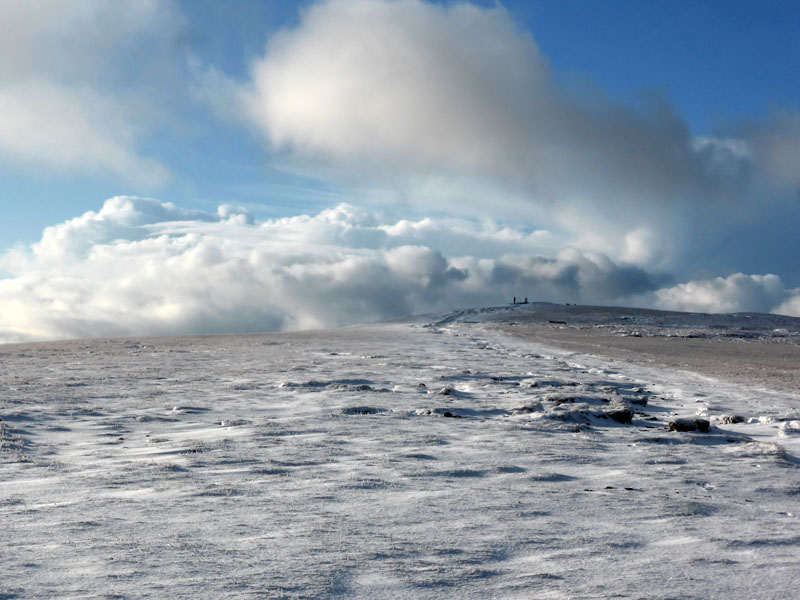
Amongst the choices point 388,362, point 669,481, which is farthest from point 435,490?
point 388,362

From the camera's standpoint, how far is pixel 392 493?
520cm

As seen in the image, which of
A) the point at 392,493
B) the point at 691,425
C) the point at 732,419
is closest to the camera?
the point at 392,493

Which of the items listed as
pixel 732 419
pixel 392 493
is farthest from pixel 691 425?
pixel 392 493

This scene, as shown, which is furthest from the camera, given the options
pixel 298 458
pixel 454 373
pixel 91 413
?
pixel 454 373

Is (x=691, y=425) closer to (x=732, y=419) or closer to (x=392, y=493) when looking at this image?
(x=732, y=419)

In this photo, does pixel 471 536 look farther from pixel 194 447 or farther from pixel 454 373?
pixel 454 373

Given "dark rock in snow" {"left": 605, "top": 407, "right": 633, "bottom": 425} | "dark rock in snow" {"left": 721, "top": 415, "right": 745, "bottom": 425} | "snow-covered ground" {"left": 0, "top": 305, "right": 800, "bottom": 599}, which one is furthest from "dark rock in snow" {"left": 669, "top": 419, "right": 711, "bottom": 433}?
"dark rock in snow" {"left": 721, "top": 415, "right": 745, "bottom": 425}

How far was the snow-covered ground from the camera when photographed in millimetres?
3561

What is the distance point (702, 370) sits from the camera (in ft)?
56.0

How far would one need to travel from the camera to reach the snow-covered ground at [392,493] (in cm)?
356

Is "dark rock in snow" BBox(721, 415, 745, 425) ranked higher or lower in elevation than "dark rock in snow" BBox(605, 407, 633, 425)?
lower

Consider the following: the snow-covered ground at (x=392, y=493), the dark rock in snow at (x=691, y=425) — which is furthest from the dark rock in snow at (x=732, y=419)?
the dark rock in snow at (x=691, y=425)

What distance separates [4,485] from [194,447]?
5.82ft

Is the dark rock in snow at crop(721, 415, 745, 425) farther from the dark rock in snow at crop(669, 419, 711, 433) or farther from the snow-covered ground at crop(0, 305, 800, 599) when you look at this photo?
the dark rock in snow at crop(669, 419, 711, 433)
